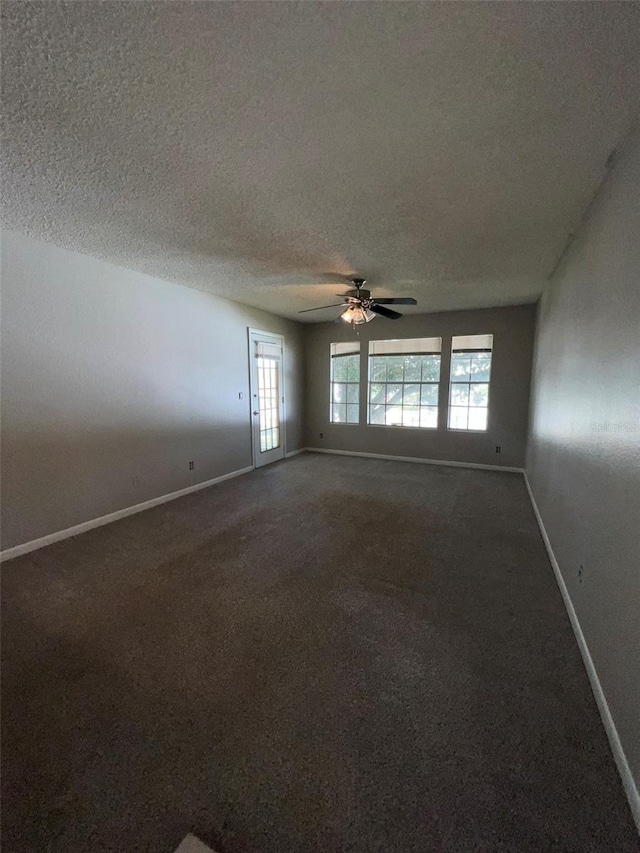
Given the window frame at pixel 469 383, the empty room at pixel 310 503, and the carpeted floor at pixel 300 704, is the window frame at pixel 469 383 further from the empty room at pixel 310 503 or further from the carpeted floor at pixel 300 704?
the carpeted floor at pixel 300 704

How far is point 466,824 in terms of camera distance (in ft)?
3.47

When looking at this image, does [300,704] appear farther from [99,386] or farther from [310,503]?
[99,386]

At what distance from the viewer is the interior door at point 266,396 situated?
527cm

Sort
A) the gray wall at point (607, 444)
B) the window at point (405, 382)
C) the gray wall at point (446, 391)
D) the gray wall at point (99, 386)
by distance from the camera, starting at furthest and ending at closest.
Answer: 1. the window at point (405, 382)
2. the gray wall at point (446, 391)
3. the gray wall at point (99, 386)
4. the gray wall at point (607, 444)

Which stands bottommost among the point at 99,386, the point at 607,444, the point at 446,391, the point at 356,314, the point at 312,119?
the point at 607,444

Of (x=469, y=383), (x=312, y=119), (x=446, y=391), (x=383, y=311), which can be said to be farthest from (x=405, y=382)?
(x=312, y=119)

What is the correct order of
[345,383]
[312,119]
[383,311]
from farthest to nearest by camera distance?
[345,383], [383,311], [312,119]

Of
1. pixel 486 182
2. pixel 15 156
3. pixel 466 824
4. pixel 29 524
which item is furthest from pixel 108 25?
pixel 29 524

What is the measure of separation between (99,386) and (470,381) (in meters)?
5.09

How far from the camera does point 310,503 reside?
12.7 ft

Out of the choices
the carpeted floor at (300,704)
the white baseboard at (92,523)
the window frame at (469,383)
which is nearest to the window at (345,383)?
the window frame at (469,383)

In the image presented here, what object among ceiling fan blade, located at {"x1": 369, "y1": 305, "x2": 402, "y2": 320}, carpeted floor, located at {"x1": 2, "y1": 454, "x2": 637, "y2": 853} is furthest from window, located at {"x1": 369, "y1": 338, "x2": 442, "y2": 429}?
carpeted floor, located at {"x1": 2, "y1": 454, "x2": 637, "y2": 853}

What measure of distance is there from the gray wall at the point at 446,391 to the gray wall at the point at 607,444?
2.58 meters

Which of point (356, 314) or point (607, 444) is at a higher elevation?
point (356, 314)
